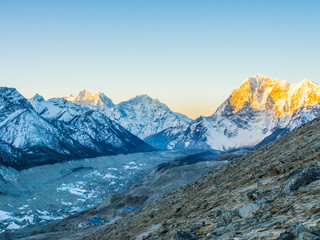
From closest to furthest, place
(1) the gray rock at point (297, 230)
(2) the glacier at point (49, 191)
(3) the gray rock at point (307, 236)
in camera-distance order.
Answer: (3) the gray rock at point (307, 236), (1) the gray rock at point (297, 230), (2) the glacier at point (49, 191)

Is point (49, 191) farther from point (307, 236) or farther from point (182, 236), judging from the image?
point (307, 236)

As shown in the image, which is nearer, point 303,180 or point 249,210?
point 249,210

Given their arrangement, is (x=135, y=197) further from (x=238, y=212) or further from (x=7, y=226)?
(x=238, y=212)

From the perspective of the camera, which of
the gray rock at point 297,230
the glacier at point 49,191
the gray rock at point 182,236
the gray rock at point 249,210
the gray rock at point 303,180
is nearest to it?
the gray rock at point 297,230

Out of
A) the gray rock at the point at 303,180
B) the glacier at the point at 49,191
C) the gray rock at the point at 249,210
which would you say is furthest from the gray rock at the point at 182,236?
the glacier at the point at 49,191

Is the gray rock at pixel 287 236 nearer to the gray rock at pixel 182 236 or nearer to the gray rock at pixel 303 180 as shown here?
the gray rock at pixel 182 236

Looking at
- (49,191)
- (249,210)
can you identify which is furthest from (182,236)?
(49,191)

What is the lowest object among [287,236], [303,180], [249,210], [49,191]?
[49,191]

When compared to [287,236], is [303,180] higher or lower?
lower

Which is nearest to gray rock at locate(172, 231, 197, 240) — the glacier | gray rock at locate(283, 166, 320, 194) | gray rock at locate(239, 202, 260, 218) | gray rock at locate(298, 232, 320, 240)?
gray rock at locate(239, 202, 260, 218)

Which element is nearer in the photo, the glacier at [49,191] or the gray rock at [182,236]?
the gray rock at [182,236]

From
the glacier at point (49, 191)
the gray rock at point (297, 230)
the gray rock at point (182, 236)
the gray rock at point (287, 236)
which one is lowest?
the glacier at point (49, 191)

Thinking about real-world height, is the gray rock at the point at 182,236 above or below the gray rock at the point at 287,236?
below
